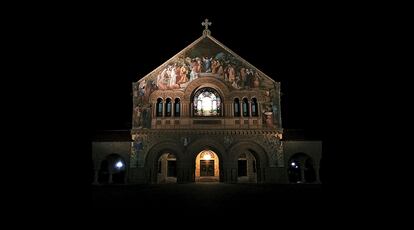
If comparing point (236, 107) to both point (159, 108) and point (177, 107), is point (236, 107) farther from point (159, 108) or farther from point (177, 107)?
point (159, 108)

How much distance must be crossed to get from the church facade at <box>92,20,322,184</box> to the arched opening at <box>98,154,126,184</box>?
0.28 m

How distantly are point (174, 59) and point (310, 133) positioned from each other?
11442 mm

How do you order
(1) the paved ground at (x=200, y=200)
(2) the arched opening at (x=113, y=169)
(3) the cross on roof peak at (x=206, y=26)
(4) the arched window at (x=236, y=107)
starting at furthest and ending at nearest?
(3) the cross on roof peak at (x=206, y=26) → (2) the arched opening at (x=113, y=169) → (4) the arched window at (x=236, y=107) → (1) the paved ground at (x=200, y=200)

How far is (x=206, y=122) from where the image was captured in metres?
21.0

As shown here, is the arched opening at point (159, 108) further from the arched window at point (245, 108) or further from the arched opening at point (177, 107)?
the arched window at point (245, 108)

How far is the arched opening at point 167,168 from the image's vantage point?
24.1 metres

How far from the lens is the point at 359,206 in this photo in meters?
7.19

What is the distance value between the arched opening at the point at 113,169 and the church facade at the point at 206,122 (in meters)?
0.28

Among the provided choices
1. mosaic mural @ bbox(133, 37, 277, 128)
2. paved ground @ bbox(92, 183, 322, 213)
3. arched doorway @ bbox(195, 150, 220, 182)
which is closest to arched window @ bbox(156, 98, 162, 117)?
mosaic mural @ bbox(133, 37, 277, 128)

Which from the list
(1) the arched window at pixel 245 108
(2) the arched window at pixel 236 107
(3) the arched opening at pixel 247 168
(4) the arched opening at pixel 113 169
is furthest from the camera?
(3) the arched opening at pixel 247 168

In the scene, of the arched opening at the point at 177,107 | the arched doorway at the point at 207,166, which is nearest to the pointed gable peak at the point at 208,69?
the arched opening at the point at 177,107

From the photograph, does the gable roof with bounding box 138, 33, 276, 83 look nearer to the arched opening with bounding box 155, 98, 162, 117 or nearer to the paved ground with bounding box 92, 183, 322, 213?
the arched opening with bounding box 155, 98, 162, 117

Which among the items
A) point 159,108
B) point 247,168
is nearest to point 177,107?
point 159,108

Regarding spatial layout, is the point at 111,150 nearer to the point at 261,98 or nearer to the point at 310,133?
the point at 261,98
